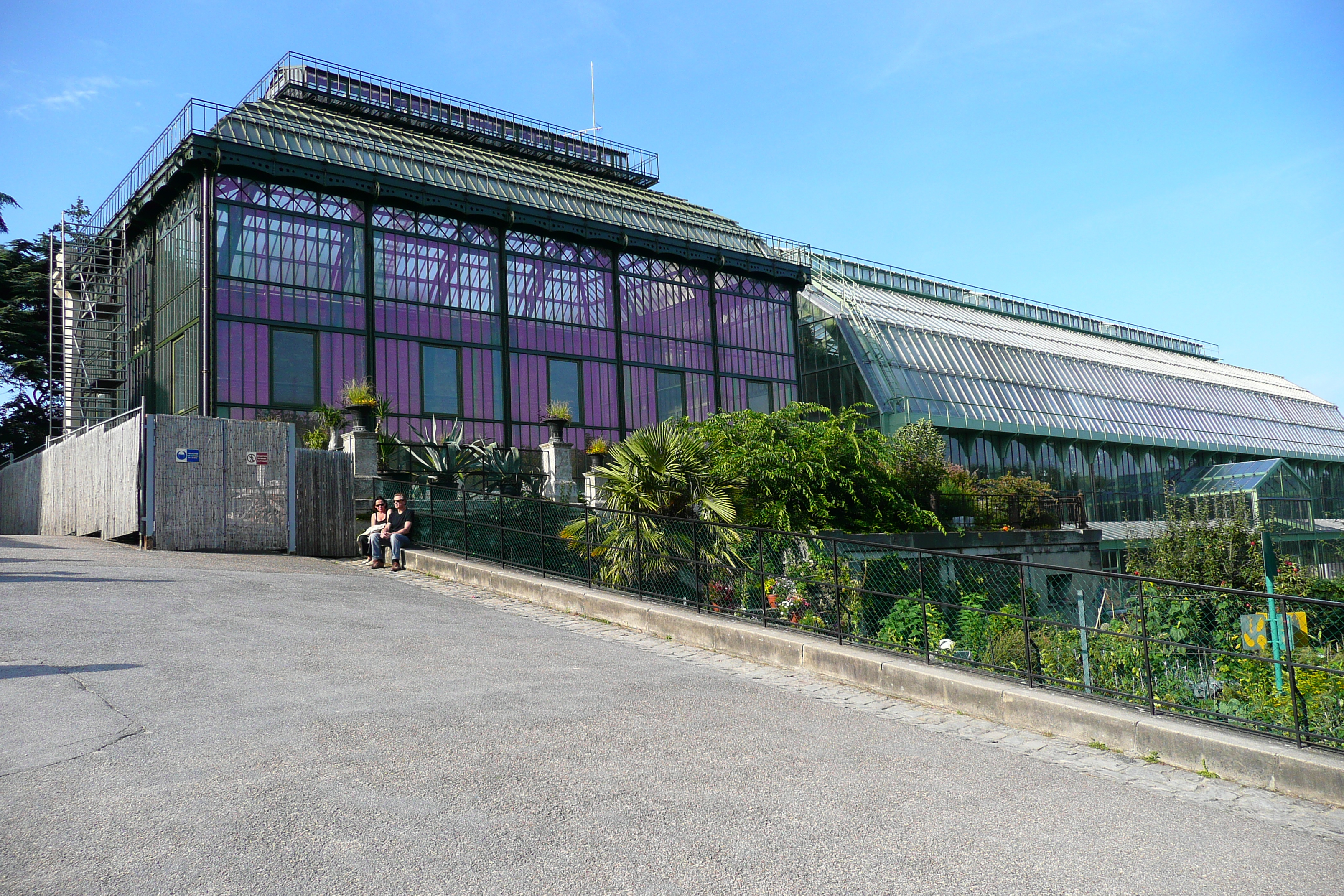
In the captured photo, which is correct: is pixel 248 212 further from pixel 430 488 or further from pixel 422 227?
pixel 430 488

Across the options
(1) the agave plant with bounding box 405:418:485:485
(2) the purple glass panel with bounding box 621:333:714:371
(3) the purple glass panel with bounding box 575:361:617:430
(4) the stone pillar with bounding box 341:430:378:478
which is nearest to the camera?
(4) the stone pillar with bounding box 341:430:378:478

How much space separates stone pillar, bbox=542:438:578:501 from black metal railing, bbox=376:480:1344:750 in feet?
19.9

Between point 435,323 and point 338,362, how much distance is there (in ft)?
9.90

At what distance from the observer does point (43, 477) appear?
22.1 meters

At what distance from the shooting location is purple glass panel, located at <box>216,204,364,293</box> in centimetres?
2241

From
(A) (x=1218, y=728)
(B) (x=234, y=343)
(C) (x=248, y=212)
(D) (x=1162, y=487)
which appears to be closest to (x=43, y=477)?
(B) (x=234, y=343)

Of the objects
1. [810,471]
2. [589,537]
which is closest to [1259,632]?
[589,537]

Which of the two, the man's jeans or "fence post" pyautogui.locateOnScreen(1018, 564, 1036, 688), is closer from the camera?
"fence post" pyautogui.locateOnScreen(1018, 564, 1036, 688)

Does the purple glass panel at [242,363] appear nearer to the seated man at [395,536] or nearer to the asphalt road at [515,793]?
the seated man at [395,536]

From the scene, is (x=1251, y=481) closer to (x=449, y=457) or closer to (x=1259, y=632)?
(x=1259, y=632)

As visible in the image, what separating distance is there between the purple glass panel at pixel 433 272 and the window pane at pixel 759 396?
389 inches

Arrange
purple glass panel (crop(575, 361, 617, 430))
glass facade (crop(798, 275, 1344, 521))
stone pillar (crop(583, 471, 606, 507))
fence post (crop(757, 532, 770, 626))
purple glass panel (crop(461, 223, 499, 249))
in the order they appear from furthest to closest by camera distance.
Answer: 1. glass facade (crop(798, 275, 1344, 521))
2. purple glass panel (crop(575, 361, 617, 430))
3. purple glass panel (crop(461, 223, 499, 249))
4. stone pillar (crop(583, 471, 606, 507))
5. fence post (crop(757, 532, 770, 626))

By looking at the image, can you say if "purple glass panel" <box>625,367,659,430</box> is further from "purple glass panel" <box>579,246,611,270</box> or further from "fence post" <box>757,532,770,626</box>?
"fence post" <box>757,532,770,626</box>

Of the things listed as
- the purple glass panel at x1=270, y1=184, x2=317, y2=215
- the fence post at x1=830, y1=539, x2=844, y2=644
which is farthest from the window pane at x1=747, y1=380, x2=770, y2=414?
the fence post at x1=830, y1=539, x2=844, y2=644
